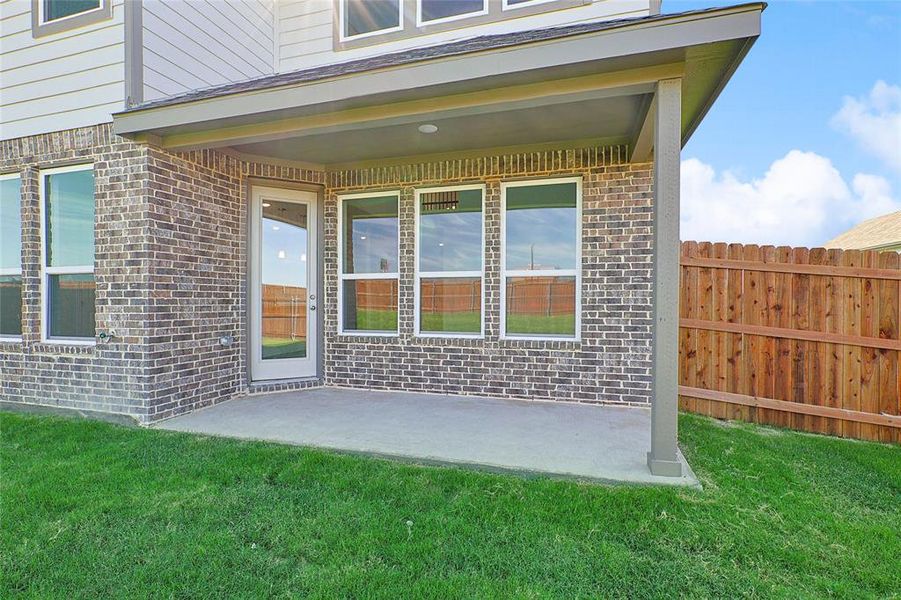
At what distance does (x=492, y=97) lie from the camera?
138 inches

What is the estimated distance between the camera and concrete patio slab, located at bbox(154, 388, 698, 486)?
10.9 feet

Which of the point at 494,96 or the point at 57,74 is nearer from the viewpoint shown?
the point at 494,96

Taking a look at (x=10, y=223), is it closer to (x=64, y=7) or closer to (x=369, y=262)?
(x=64, y=7)

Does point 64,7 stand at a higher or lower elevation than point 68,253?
higher

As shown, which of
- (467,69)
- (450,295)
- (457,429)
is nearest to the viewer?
(467,69)

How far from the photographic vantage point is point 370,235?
19.7 ft

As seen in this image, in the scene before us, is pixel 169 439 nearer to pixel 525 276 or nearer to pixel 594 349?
pixel 525 276

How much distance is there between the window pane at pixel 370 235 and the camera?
591cm

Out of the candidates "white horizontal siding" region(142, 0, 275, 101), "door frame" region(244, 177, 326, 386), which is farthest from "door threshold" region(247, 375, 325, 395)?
"white horizontal siding" region(142, 0, 275, 101)

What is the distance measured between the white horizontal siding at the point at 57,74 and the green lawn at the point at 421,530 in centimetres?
338

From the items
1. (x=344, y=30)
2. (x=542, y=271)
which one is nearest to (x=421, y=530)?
(x=542, y=271)

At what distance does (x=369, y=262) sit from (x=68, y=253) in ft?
10.5

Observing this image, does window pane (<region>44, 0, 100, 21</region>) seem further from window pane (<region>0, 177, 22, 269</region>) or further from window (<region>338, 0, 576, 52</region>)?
window (<region>338, 0, 576, 52</region>)

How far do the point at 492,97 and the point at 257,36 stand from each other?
4.26m
